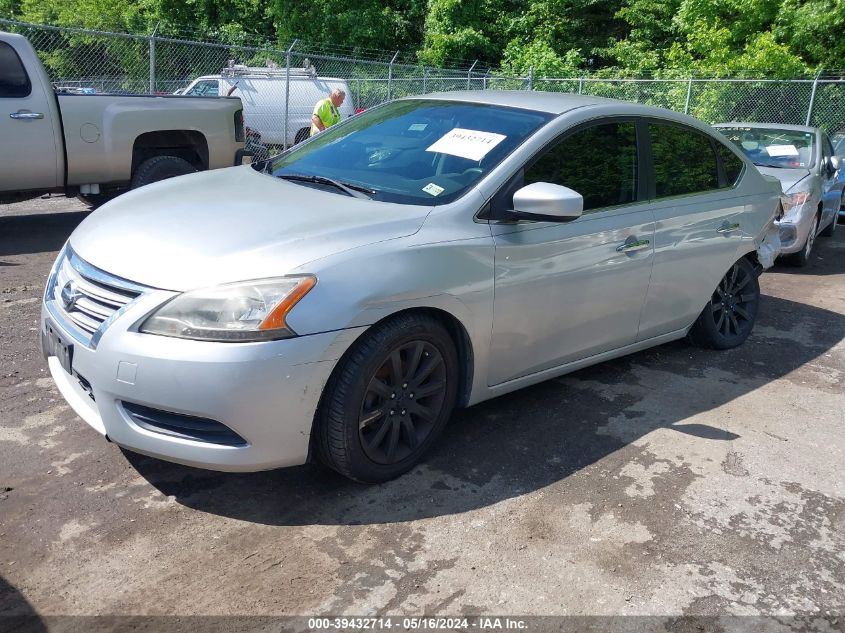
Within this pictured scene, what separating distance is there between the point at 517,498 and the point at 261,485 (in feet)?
3.69

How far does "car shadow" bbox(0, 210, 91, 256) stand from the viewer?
25.0 ft

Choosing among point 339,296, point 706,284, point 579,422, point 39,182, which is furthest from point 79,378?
point 39,182

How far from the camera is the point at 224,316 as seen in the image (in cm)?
297

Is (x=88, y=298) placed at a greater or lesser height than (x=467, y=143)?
lesser

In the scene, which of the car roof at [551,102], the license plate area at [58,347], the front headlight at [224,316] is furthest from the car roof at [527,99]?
the license plate area at [58,347]

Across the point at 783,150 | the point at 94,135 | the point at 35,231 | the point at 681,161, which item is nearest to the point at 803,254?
the point at 783,150

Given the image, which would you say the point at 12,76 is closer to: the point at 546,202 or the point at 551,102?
the point at 551,102

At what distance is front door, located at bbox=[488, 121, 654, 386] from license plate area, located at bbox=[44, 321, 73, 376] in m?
1.85

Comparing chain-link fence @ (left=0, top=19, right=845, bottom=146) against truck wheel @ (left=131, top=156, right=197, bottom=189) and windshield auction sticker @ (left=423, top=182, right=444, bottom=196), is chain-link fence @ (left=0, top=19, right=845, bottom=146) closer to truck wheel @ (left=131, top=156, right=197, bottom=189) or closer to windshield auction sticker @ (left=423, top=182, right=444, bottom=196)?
truck wheel @ (left=131, top=156, right=197, bottom=189)

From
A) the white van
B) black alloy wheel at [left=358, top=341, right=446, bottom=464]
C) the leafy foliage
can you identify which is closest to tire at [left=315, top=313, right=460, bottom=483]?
black alloy wheel at [left=358, top=341, right=446, bottom=464]

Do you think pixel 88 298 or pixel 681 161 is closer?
pixel 88 298

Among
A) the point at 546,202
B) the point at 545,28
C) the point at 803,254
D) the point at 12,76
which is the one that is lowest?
the point at 803,254

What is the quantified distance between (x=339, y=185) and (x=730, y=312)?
316 cm

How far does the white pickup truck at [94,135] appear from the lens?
25.1 ft
